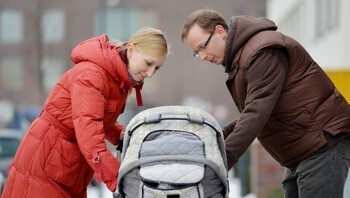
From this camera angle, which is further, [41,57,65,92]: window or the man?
[41,57,65,92]: window

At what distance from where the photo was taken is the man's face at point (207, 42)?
19.7ft

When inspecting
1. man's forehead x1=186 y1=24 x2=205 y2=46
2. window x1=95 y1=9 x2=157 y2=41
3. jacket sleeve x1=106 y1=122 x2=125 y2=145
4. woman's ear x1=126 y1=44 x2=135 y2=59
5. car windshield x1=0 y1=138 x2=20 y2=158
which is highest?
man's forehead x1=186 y1=24 x2=205 y2=46

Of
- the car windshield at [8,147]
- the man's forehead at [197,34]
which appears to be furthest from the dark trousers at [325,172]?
the car windshield at [8,147]

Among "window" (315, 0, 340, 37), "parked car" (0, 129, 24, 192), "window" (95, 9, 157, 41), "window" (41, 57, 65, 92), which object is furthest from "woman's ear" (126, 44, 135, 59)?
"window" (95, 9, 157, 41)

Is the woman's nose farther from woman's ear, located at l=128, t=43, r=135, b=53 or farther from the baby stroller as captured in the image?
the baby stroller

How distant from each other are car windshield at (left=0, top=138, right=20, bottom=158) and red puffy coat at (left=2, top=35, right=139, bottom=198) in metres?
14.4

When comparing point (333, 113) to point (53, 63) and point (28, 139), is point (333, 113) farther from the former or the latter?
point (53, 63)

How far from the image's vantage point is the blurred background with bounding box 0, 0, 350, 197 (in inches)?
1422

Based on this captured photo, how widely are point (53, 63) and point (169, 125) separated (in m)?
42.7

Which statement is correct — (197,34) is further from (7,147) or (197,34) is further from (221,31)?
(7,147)

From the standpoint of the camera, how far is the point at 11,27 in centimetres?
6788

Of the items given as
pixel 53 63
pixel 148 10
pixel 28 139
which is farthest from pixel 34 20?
pixel 28 139

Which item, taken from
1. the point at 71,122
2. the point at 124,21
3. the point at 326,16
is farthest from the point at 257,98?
the point at 124,21

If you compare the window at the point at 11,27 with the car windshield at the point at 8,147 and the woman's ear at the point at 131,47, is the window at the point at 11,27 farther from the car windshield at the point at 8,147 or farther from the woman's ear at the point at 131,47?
the woman's ear at the point at 131,47
